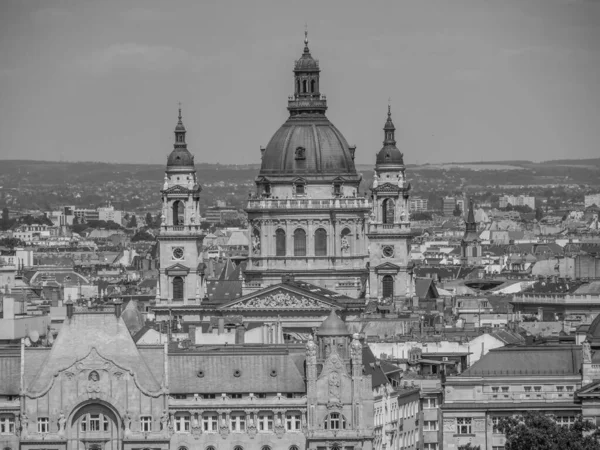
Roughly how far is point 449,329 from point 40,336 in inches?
997

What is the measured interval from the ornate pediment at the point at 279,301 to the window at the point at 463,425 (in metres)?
52.4

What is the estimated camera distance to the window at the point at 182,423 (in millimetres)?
126062

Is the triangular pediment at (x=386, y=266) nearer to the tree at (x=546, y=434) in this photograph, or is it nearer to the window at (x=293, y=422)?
the window at (x=293, y=422)

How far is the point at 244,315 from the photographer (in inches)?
7200

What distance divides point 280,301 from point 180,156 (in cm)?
1219

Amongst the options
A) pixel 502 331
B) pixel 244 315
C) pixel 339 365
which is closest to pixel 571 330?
pixel 502 331

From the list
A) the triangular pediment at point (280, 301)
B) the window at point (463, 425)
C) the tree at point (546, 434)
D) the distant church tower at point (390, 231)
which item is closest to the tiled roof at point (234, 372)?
the window at point (463, 425)

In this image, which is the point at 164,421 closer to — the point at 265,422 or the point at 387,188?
the point at 265,422

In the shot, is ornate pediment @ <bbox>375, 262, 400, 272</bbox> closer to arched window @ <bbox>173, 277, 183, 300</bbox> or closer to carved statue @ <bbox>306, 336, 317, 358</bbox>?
arched window @ <bbox>173, 277, 183, 300</bbox>

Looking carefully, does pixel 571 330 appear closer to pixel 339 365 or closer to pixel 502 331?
pixel 502 331

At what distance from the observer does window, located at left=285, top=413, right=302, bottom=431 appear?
126 meters

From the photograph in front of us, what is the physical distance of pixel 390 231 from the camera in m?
192

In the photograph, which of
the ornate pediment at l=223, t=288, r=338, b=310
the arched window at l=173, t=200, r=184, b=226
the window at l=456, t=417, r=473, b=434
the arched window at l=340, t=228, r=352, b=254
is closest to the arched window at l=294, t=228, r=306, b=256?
the arched window at l=340, t=228, r=352, b=254

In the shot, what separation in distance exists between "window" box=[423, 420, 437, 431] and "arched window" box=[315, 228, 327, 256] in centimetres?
5248
